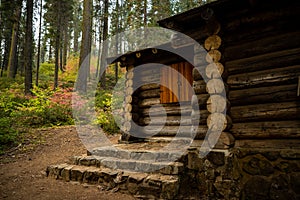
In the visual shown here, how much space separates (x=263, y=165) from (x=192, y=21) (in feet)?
12.7

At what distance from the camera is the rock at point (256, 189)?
4.81 meters

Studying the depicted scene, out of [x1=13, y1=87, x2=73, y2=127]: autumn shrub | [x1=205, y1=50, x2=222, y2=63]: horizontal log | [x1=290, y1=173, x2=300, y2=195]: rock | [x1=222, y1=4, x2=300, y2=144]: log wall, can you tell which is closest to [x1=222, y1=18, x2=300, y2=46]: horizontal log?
[x1=222, y1=4, x2=300, y2=144]: log wall

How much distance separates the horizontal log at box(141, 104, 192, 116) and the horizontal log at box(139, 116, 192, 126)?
132 mm

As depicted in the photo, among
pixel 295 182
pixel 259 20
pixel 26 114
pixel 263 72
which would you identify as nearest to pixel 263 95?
pixel 263 72

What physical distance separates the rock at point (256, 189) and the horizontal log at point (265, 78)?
2074 mm

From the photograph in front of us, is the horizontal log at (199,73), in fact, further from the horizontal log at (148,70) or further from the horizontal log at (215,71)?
the horizontal log at (148,70)

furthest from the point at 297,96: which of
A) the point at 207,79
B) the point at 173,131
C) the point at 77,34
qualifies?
the point at 77,34

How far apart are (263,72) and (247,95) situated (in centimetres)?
62

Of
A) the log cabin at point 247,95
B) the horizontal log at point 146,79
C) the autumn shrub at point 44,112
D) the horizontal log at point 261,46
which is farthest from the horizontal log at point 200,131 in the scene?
the autumn shrub at point 44,112

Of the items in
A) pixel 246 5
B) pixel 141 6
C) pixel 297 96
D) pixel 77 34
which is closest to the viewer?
pixel 297 96

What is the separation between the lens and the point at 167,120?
780 cm

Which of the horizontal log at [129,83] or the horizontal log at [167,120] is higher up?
the horizontal log at [129,83]

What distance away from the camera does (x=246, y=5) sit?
5.24m

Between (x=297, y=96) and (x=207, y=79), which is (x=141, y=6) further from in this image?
(x=297, y=96)
